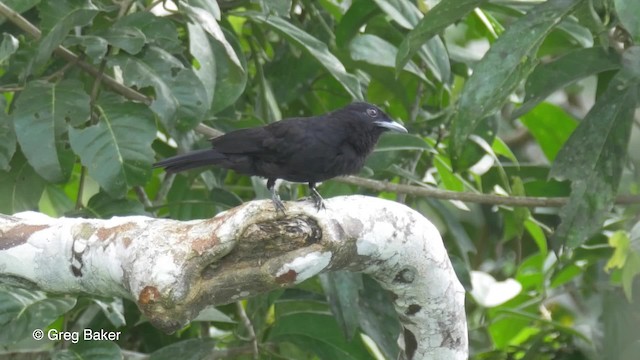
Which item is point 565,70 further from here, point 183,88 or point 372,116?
point 183,88

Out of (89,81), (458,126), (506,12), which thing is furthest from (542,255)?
(89,81)

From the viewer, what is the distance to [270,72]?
4867 millimetres

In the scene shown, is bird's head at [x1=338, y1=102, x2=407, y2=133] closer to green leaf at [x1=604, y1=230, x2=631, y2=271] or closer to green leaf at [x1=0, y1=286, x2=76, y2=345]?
green leaf at [x1=604, y1=230, x2=631, y2=271]

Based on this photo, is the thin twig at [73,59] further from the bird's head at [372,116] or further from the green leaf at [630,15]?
the green leaf at [630,15]

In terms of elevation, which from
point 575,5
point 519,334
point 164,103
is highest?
point 575,5

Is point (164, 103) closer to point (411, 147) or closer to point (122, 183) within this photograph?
point (122, 183)

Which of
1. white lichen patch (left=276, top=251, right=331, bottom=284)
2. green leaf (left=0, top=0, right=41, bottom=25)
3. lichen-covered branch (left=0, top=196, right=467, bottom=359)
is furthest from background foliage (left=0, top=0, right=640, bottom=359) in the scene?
white lichen patch (left=276, top=251, right=331, bottom=284)

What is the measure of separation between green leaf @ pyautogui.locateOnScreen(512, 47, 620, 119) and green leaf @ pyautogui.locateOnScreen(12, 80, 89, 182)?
1.58m

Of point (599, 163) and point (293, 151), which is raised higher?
point (599, 163)

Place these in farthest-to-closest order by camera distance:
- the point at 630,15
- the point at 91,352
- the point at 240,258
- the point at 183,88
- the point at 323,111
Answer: the point at 323,111 < the point at 183,88 < the point at 91,352 < the point at 630,15 < the point at 240,258

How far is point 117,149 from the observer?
12.4 feet

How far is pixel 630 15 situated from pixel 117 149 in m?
1.61

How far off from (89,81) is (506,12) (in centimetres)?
162

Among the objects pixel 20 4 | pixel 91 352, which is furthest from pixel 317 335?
pixel 20 4
